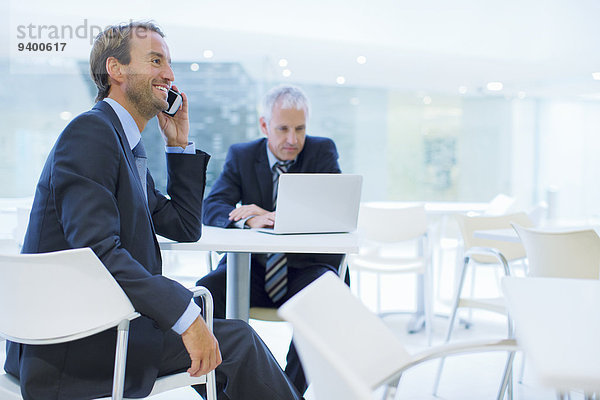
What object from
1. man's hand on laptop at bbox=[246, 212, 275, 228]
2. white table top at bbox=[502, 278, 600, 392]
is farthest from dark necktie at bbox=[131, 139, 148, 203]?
white table top at bbox=[502, 278, 600, 392]

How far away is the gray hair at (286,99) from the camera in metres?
2.56

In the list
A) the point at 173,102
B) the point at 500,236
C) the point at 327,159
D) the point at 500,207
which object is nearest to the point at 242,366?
the point at 173,102

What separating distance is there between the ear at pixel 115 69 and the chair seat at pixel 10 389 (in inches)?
35.1

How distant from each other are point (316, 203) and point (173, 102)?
2.03 ft

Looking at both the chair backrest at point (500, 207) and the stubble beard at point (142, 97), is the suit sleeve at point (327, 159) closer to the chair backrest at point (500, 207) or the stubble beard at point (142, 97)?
the stubble beard at point (142, 97)

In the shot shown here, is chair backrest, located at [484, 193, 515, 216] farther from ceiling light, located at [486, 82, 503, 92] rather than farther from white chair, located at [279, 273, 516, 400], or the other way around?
white chair, located at [279, 273, 516, 400]

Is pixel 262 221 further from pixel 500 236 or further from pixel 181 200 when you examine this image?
pixel 500 236

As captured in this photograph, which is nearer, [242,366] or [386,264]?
[242,366]

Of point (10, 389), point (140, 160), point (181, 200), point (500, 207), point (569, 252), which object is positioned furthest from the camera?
point (500, 207)

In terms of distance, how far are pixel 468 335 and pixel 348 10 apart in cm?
344

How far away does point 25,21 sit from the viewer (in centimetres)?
462

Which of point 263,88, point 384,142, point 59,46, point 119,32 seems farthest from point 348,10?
point 119,32

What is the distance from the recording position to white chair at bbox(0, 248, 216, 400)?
1.18 metres

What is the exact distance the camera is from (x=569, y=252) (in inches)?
82.8
